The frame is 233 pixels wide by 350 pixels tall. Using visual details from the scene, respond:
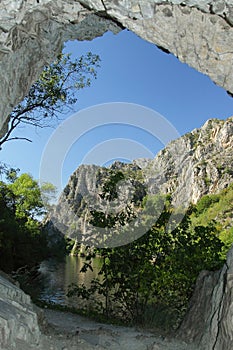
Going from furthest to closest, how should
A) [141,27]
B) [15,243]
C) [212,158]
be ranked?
[212,158] < [15,243] < [141,27]

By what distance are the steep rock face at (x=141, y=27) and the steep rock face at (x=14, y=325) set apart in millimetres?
2277

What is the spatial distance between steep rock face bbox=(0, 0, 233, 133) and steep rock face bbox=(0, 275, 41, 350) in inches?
89.7

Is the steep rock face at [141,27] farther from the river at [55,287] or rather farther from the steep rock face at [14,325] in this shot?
the river at [55,287]

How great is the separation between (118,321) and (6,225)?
997 centimetres

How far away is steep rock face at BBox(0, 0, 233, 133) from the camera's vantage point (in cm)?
314

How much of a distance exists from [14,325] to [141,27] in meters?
3.42

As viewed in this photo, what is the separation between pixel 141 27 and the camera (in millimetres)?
3502

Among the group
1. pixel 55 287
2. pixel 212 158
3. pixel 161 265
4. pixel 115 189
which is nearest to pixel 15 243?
pixel 55 287

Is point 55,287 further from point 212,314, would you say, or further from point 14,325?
point 14,325

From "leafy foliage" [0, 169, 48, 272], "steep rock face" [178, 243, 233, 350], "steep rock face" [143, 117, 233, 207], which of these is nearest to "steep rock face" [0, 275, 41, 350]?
"steep rock face" [178, 243, 233, 350]

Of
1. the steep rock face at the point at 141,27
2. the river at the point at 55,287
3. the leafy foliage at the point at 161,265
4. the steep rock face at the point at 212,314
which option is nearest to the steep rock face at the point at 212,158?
the river at the point at 55,287

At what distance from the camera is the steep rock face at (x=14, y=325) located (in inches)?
98.7

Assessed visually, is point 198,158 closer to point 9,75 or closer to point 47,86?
point 47,86

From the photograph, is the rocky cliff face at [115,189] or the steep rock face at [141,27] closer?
the steep rock face at [141,27]
